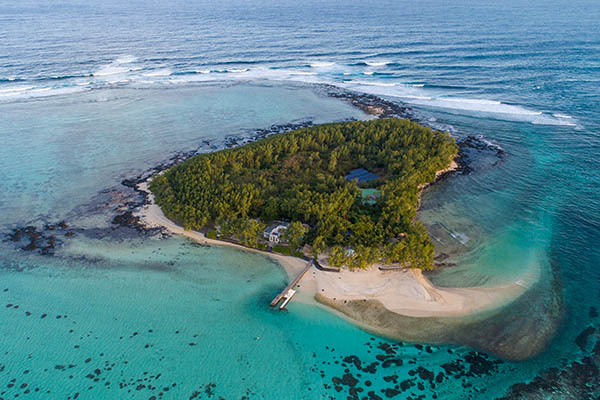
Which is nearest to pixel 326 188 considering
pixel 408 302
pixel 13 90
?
pixel 408 302

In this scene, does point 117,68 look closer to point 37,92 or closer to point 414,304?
point 37,92

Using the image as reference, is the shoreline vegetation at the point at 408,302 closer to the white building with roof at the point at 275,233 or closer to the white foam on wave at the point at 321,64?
the white building with roof at the point at 275,233

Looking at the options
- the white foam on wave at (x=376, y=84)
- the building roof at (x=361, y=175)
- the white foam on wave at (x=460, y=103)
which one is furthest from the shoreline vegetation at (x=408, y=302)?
the white foam on wave at (x=376, y=84)

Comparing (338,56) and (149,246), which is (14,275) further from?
(338,56)

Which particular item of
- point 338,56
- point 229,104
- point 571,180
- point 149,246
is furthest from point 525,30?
point 149,246

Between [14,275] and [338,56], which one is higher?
[338,56]

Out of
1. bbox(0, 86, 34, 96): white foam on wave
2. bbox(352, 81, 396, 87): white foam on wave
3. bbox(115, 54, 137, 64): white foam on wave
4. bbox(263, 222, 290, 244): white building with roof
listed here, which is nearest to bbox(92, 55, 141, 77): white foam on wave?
bbox(115, 54, 137, 64): white foam on wave

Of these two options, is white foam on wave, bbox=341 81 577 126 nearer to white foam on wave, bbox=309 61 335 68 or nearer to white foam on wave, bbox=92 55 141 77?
white foam on wave, bbox=309 61 335 68

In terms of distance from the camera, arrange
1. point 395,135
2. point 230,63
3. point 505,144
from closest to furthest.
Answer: point 395,135, point 505,144, point 230,63
